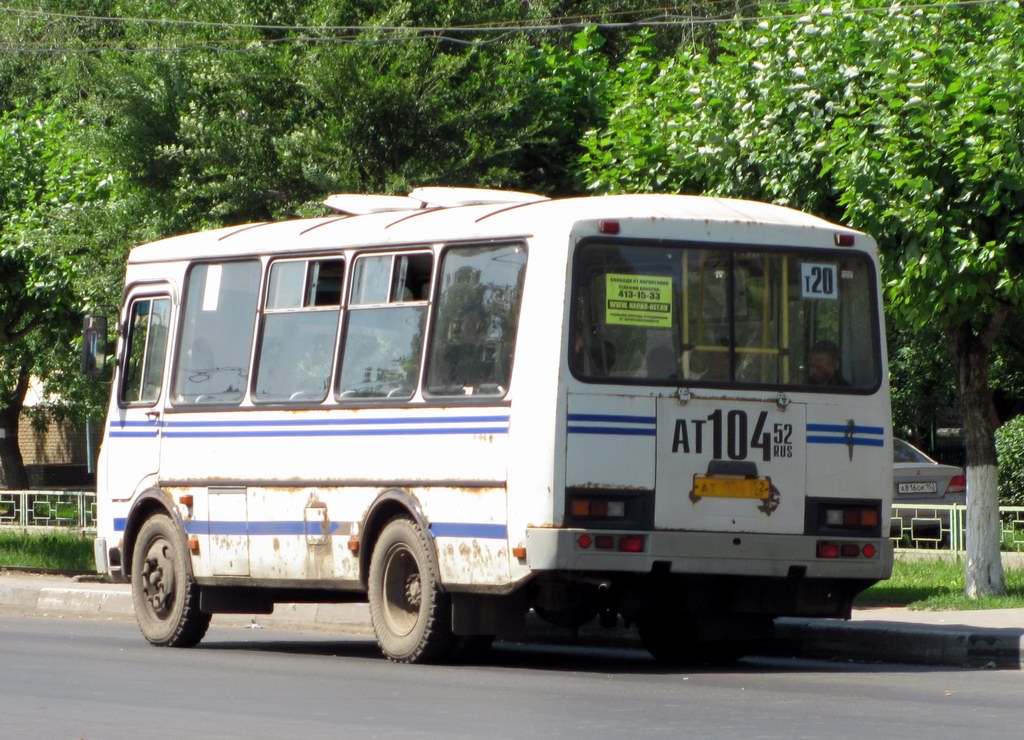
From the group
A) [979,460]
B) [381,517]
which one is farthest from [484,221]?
[979,460]

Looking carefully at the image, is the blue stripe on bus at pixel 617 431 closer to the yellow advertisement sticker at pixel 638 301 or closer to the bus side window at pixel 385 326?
the yellow advertisement sticker at pixel 638 301

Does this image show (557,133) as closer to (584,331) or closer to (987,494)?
(987,494)

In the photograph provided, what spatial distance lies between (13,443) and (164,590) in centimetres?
2970

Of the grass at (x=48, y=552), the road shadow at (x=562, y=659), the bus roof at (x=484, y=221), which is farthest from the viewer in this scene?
the grass at (x=48, y=552)

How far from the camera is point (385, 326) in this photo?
500 inches

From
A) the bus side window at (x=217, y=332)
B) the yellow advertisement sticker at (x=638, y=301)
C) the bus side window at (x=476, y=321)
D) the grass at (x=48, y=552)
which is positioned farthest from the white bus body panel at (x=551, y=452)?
the grass at (x=48, y=552)

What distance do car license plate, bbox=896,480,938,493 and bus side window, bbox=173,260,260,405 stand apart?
13.3 metres

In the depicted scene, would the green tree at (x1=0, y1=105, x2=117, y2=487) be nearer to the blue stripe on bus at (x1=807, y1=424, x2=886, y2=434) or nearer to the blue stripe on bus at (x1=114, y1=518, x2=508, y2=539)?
the blue stripe on bus at (x1=114, y1=518, x2=508, y2=539)

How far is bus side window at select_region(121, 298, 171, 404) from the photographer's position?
14.8 metres

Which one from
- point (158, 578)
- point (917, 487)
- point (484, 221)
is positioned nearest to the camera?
point (484, 221)

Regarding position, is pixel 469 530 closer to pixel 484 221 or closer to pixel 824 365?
pixel 484 221

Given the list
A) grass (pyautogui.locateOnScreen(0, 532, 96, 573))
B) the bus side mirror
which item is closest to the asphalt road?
the bus side mirror

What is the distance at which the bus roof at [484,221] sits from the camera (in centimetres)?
1165

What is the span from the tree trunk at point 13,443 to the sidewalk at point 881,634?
2617 centimetres
